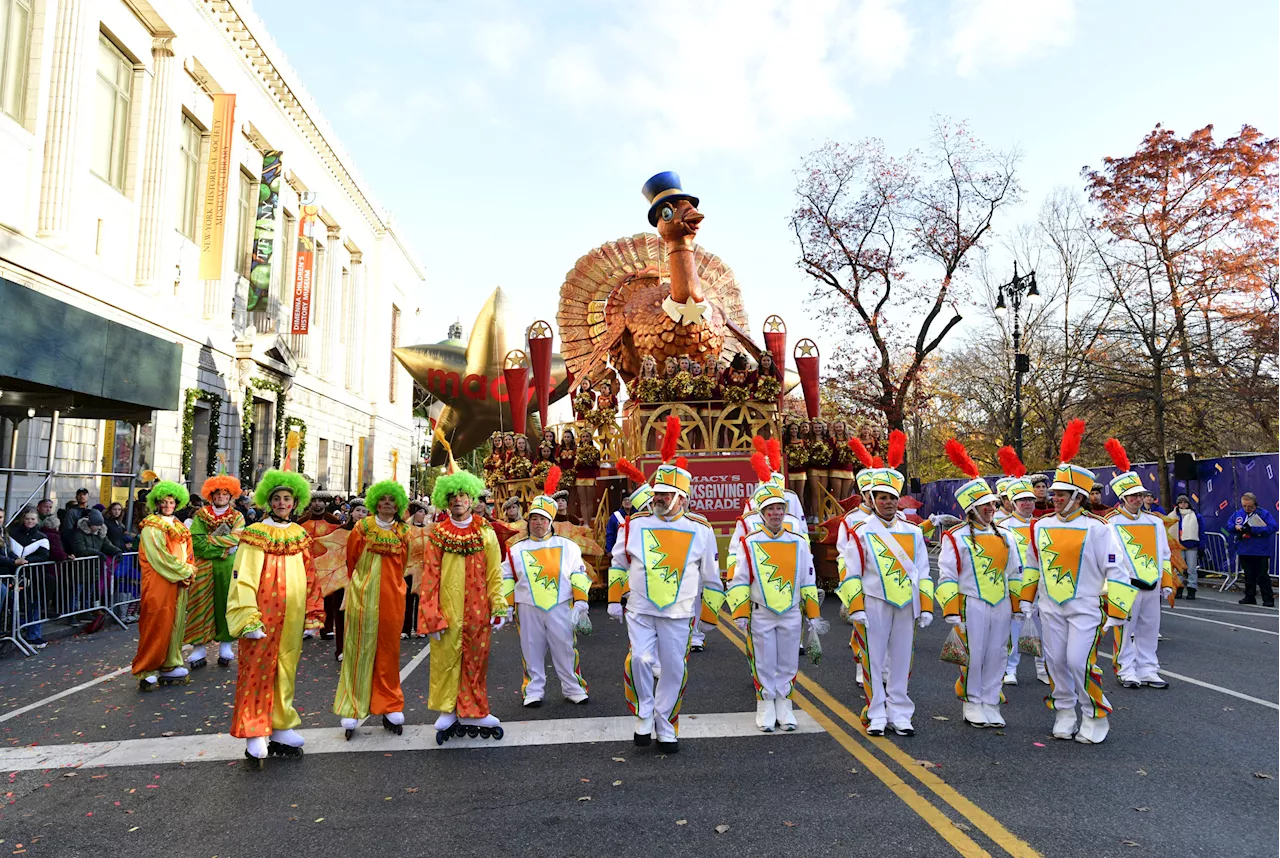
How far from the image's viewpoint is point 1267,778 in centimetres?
438

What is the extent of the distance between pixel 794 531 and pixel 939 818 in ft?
7.80

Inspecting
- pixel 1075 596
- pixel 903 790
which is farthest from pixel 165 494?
pixel 1075 596

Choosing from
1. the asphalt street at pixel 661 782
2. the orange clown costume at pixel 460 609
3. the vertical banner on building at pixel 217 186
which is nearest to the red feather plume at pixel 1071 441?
the asphalt street at pixel 661 782

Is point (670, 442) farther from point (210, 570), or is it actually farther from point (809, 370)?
point (809, 370)

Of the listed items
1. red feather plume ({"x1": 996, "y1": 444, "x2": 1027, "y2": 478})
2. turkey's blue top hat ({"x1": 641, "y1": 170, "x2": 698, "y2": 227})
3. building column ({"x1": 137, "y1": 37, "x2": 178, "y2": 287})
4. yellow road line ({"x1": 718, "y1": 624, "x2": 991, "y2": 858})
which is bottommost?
yellow road line ({"x1": 718, "y1": 624, "x2": 991, "y2": 858})

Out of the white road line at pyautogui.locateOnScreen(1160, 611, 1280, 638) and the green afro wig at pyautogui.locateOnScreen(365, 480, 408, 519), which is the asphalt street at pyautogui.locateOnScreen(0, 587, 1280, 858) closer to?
the green afro wig at pyautogui.locateOnScreen(365, 480, 408, 519)

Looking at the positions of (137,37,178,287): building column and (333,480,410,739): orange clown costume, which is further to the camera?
(137,37,178,287): building column

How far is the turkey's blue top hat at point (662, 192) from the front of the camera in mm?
13250

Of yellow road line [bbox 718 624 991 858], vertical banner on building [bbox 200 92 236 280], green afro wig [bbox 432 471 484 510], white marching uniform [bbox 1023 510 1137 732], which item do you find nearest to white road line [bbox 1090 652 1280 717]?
white marching uniform [bbox 1023 510 1137 732]

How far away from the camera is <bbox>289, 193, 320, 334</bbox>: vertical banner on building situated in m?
27.0

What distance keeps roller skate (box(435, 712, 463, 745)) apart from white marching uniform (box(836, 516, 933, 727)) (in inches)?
112

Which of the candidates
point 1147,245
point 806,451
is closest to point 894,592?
point 806,451

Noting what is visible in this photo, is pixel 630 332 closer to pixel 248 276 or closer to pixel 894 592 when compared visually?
pixel 894 592

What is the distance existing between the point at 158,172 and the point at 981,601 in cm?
2054
